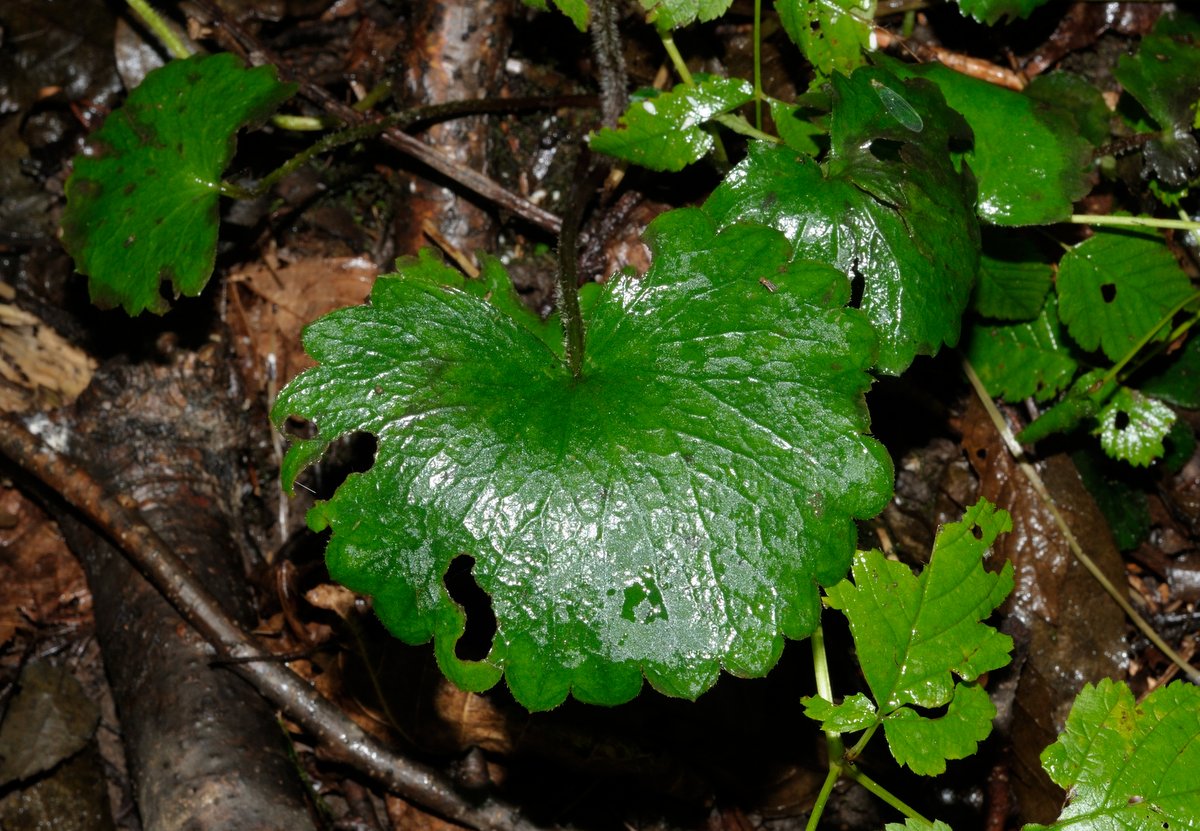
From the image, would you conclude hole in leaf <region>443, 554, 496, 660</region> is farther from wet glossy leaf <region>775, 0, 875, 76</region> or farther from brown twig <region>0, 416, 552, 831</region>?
wet glossy leaf <region>775, 0, 875, 76</region>

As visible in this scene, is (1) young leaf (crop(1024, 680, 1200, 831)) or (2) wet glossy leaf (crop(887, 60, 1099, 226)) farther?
(2) wet glossy leaf (crop(887, 60, 1099, 226))

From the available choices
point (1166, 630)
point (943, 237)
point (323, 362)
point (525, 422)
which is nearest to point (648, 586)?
point (525, 422)

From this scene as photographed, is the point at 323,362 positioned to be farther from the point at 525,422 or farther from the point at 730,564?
the point at 730,564

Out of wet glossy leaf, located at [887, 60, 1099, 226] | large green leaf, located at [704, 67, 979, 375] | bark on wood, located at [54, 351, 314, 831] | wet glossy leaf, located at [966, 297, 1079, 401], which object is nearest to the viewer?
large green leaf, located at [704, 67, 979, 375]

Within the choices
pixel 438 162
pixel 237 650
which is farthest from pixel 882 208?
pixel 237 650

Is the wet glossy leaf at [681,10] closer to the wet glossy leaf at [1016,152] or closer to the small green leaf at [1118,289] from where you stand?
the wet glossy leaf at [1016,152]

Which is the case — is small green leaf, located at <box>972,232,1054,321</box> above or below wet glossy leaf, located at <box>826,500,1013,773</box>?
above

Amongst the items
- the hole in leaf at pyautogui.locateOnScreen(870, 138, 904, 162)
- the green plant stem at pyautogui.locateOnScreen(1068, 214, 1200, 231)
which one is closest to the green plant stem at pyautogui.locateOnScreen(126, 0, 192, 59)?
the hole in leaf at pyautogui.locateOnScreen(870, 138, 904, 162)
